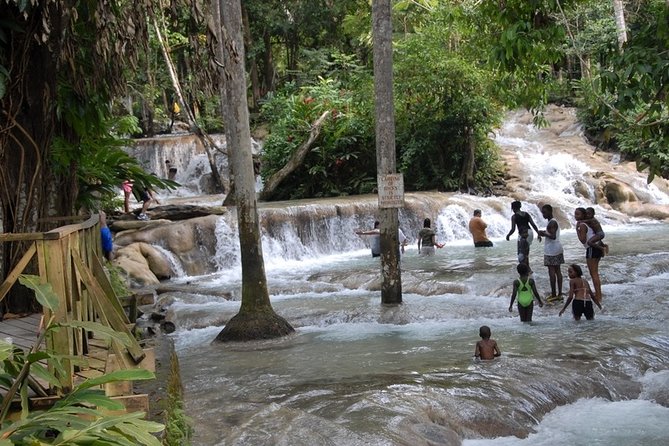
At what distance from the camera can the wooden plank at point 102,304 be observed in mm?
5098

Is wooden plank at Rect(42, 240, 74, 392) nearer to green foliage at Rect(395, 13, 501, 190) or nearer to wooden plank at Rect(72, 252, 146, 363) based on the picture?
wooden plank at Rect(72, 252, 146, 363)

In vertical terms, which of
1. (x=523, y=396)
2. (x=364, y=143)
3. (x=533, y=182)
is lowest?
(x=523, y=396)

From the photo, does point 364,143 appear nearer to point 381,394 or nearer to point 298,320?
point 298,320

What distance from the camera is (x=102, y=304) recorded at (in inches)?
215

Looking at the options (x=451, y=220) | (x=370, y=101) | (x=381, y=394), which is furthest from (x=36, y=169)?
(x=370, y=101)

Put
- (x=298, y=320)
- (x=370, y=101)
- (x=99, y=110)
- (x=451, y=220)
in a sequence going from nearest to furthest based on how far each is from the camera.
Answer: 1. (x=99, y=110)
2. (x=298, y=320)
3. (x=451, y=220)
4. (x=370, y=101)

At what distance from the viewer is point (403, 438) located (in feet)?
19.6

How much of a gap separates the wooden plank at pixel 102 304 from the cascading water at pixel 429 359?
0.83m

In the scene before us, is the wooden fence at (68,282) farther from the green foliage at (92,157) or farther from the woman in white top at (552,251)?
the woman in white top at (552,251)

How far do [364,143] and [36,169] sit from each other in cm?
1872

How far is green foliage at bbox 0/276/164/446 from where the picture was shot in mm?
3422

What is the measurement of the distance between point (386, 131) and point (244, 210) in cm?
262

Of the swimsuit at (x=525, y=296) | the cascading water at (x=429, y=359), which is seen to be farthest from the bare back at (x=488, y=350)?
the swimsuit at (x=525, y=296)

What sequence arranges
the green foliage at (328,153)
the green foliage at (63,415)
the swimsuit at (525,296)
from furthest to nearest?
1. the green foliage at (328,153)
2. the swimsuit at (525,296)
3. the green foliage at (63,415)
